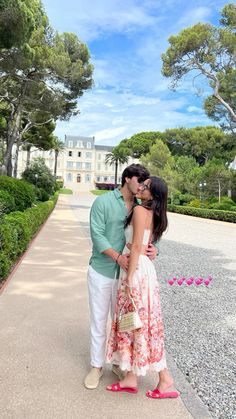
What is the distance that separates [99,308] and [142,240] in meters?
0.59

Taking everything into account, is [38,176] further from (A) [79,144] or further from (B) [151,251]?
(A) [79,144]

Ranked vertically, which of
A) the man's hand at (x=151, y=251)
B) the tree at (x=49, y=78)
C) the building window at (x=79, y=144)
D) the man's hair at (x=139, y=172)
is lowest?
the man's hand at (x=151, y=251)

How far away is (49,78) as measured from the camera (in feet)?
68.8

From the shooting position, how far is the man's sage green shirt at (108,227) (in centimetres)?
258

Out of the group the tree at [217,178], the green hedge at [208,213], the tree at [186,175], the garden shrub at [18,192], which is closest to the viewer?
the garden shrub at [18,192]

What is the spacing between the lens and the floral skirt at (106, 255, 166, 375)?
246cm

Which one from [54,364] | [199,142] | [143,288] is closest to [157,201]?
[143,288]

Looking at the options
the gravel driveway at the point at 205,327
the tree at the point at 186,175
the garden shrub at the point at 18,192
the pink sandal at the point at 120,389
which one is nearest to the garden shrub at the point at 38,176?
the tree at the point at 186,175

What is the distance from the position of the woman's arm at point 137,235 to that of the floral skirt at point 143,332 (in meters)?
0.07

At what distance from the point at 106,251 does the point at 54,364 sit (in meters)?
1.10

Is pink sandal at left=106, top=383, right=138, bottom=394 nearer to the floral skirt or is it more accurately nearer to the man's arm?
the floral skirt

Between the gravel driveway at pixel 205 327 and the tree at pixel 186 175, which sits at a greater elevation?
the tree at pixel 186 175

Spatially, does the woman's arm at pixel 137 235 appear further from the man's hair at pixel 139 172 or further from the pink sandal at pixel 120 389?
the pink sandal at pixel 120 389

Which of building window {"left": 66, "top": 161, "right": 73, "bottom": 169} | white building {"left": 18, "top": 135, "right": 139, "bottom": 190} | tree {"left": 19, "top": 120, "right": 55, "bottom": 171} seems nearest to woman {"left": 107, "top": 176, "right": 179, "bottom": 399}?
tree {"left": 19, "top": 120, "right": 55, "bottom": 171}
